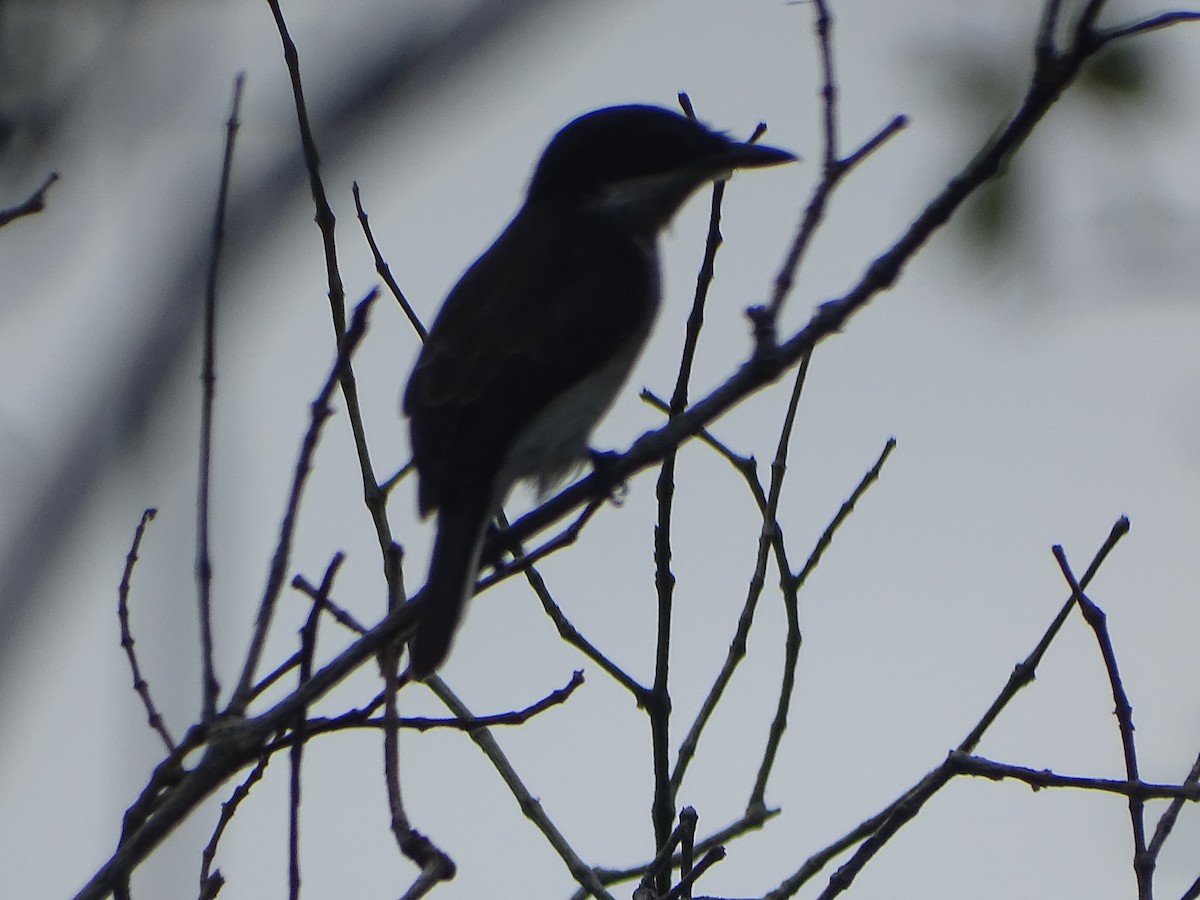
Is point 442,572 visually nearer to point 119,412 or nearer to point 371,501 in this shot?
point 371,501

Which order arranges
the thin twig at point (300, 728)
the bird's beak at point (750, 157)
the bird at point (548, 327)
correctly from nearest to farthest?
the thin twig at point (300, 728)
the bird at point (548, 327)
the bird's beak at point (750, 157)

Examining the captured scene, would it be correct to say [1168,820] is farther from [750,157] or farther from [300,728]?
[750,157]

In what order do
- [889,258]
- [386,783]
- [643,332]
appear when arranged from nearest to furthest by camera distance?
[386,783] → [889,258] → [643,332]

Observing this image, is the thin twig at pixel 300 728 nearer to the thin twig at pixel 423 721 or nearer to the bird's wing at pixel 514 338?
the thin twig at pixel 423 721

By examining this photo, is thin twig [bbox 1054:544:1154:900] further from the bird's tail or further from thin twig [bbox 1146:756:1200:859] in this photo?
the bird's tail

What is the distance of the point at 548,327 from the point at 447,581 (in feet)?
4.70

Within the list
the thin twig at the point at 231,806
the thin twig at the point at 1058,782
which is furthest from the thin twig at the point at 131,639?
the thin twig at the point at 1058,782

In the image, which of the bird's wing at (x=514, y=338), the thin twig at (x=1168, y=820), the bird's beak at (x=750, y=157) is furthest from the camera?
the bird's beak at (x=750, y=157)

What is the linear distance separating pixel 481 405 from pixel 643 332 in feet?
2.91

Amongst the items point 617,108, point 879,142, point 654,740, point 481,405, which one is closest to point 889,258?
point 879,142

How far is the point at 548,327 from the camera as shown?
5.30 meters

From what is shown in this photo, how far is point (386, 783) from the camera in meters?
2.78

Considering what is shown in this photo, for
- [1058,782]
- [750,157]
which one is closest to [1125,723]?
[1058,782]

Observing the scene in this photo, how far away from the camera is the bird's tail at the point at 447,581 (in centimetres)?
371
